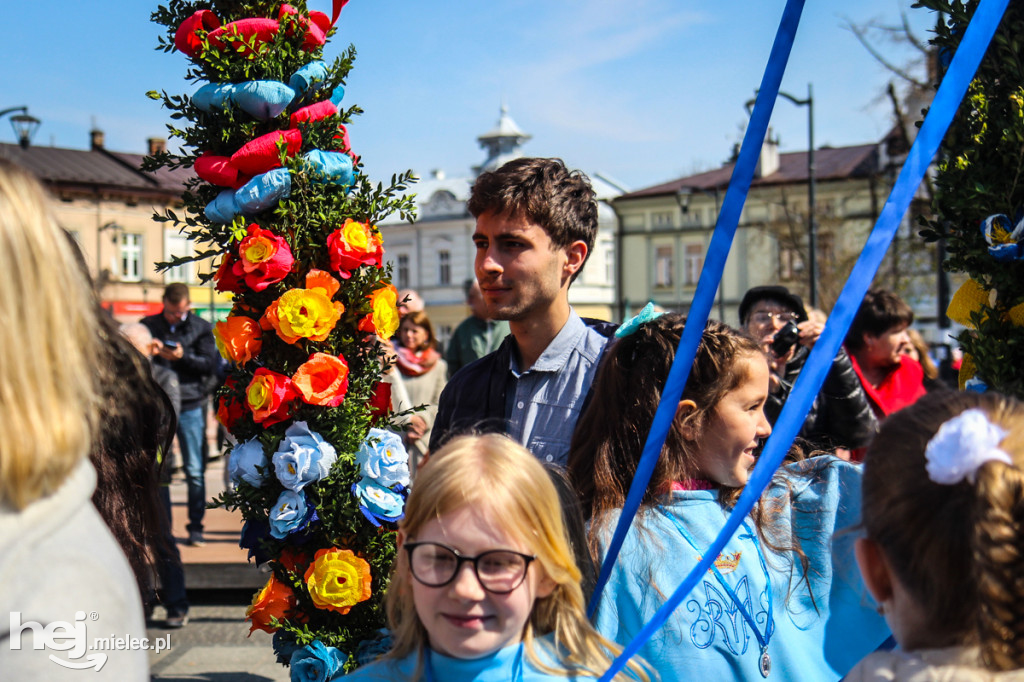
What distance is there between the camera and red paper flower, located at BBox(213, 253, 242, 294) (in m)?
3.35

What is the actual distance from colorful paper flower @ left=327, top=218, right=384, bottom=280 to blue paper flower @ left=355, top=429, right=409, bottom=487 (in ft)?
1.85

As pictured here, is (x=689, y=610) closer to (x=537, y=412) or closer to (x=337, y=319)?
(x=537, y=412)

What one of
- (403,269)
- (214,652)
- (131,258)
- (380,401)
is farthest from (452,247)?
(380,401)

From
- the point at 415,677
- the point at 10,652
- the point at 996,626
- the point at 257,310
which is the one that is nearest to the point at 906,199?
the point at 996,626

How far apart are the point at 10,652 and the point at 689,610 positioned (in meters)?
1.35

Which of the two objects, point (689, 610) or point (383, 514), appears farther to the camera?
point (383, 514)

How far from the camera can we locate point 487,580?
1.73 m

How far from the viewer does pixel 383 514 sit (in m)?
3.33

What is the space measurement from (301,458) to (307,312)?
473mm

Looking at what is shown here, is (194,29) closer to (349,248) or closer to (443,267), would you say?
(349,248)

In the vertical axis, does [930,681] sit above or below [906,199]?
below

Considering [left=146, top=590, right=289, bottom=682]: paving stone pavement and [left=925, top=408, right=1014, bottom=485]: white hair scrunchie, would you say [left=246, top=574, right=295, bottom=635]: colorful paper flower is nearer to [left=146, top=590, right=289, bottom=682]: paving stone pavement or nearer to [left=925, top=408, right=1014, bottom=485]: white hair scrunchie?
[left=146, top=590, right=289, bottom=682]: paving stone pavement

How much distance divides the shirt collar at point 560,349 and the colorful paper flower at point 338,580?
0.92m

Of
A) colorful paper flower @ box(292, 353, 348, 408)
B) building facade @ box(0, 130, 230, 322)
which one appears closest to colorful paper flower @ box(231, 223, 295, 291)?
colorful paper flower @ box(292, 353, 348, 408)
